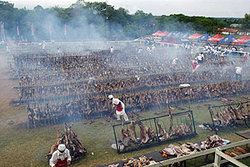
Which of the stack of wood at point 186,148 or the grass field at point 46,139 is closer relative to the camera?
the stack of wood at point 186,148

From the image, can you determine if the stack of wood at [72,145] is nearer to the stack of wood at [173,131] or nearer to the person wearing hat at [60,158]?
the person wearing hat at [60,158]

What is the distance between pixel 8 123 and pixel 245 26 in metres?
80.2

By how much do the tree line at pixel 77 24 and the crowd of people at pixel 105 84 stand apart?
33974 mm

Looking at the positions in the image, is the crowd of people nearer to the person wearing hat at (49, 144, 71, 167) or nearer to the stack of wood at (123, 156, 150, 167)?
the person wearing hat at (49, 144, 71, 167)

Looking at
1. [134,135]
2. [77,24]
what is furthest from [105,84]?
[77,24]

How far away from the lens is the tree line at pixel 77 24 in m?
60.3

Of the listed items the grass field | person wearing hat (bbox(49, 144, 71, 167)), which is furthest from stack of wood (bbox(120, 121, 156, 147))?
person wearing hat (bbox(49, 144, 71, 167))

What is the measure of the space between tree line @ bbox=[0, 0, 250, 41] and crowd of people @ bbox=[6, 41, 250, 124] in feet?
111

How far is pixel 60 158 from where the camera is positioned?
7.88 m

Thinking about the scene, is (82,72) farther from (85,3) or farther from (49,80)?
(85,3)

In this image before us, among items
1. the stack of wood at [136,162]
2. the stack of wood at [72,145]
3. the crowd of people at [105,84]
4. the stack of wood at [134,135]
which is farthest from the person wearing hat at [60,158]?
the crowd of people at [105,84]

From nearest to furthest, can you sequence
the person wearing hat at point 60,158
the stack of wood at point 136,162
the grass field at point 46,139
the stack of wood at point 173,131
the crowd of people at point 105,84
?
the person wearing hat at point 60,158
the stack of wood at point 136,162
the grass field at point 46,139
the stack of wood at point 173,131
the crowd of people at point 105,84

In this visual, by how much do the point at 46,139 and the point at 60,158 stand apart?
181 inches

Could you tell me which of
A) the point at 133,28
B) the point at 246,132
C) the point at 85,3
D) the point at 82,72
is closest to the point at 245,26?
the point at 133,28
